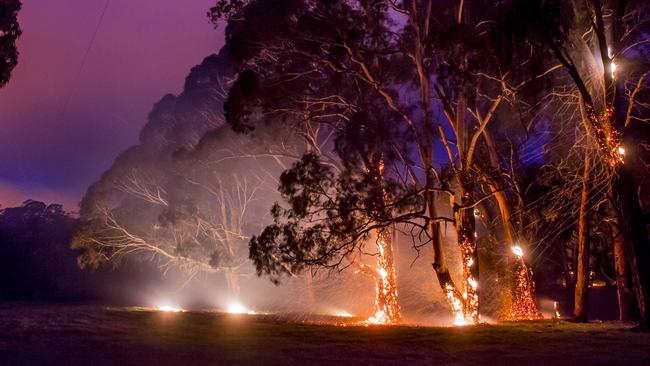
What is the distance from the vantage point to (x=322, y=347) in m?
8.63

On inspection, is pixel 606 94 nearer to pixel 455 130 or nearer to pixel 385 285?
pixel 455 130

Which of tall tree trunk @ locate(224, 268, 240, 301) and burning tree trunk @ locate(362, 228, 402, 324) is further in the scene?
tall tree trunk @ locate(224, 268, 240, 301)

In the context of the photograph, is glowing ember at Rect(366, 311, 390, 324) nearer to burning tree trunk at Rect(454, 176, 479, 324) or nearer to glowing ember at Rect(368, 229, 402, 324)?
glowing ember at Rect(368, 229, 402, 324)

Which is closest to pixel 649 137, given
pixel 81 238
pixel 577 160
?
pixel 577 160

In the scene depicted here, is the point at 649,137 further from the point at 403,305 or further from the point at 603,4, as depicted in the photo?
the point at 403,305

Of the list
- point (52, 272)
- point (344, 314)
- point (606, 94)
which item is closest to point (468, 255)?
point (606, 94)

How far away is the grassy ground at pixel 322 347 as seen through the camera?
7168mm

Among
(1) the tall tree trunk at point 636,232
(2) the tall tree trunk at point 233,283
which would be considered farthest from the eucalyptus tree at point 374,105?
(2) the tall tree trunk at point 233,283

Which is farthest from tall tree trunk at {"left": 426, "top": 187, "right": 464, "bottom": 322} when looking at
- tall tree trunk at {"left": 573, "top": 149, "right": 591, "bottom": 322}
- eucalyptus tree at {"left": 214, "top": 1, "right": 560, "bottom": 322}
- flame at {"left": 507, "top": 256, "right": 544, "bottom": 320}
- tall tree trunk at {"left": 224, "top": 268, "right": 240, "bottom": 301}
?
tall tree trunk at {"left": 224, "top": 268, "right": 240, "bottom": 301}

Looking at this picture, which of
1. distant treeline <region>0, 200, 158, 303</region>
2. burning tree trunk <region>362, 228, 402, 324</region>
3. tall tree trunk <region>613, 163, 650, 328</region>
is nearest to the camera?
tall tree trunk <region>613, 163, 650, 328</region>

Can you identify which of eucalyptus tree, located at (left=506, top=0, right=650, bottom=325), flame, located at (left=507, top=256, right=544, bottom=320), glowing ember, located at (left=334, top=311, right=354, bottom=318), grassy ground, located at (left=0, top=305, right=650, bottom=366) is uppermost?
eucalyptus tree, located at (left=506, top=0, right=650, bottom=325)

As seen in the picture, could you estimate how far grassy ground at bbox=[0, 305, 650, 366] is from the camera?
717cm

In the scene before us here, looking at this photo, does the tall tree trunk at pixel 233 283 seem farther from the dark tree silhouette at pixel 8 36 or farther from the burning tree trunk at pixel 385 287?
the dark tree silhouette at pixel 8 36

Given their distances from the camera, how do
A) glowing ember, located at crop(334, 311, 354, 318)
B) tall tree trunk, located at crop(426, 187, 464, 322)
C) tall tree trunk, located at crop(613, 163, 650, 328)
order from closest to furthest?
tall tree trunk, located at crop(613, 163, 650, 328)
tall tree trunk, located at crop(426, 187, 464, 322)
glowing ember, located at crop(334, 311, 354, 318)
